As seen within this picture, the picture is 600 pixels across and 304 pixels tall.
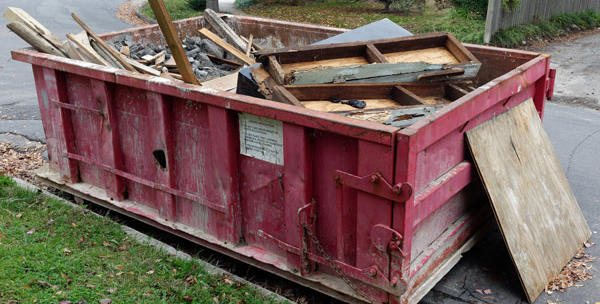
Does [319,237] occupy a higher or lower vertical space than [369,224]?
lower

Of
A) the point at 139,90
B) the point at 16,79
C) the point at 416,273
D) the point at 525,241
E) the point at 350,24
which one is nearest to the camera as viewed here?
the point at 416,273

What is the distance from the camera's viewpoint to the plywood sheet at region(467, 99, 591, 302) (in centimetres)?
383

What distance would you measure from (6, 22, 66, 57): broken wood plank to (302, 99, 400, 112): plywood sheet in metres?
2.48

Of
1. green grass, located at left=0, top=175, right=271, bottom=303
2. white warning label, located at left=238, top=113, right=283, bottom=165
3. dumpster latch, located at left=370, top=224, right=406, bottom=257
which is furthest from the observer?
green grass, located at left=0, top=175, right=271, bottom=303

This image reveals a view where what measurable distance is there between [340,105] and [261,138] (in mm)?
641

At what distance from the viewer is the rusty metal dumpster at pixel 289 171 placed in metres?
3.23

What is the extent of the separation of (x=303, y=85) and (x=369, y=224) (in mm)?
1206

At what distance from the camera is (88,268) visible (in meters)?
4.01

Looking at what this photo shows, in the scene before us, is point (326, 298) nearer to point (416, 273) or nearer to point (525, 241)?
point (416, 273)

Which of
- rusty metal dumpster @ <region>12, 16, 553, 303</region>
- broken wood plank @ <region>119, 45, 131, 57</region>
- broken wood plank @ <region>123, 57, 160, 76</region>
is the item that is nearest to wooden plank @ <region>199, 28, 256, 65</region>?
broken wood plank @ <region>119, 45, 131, 57</region>

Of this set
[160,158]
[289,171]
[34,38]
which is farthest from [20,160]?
[289,171]

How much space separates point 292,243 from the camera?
367cm

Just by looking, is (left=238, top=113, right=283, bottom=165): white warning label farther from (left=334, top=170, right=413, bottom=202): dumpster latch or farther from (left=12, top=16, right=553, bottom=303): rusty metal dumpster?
(left=334, top=170, right=413, bottom=202): dumpster latch

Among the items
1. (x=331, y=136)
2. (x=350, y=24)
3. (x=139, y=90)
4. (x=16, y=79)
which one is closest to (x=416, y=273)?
(x=331, y=136)
